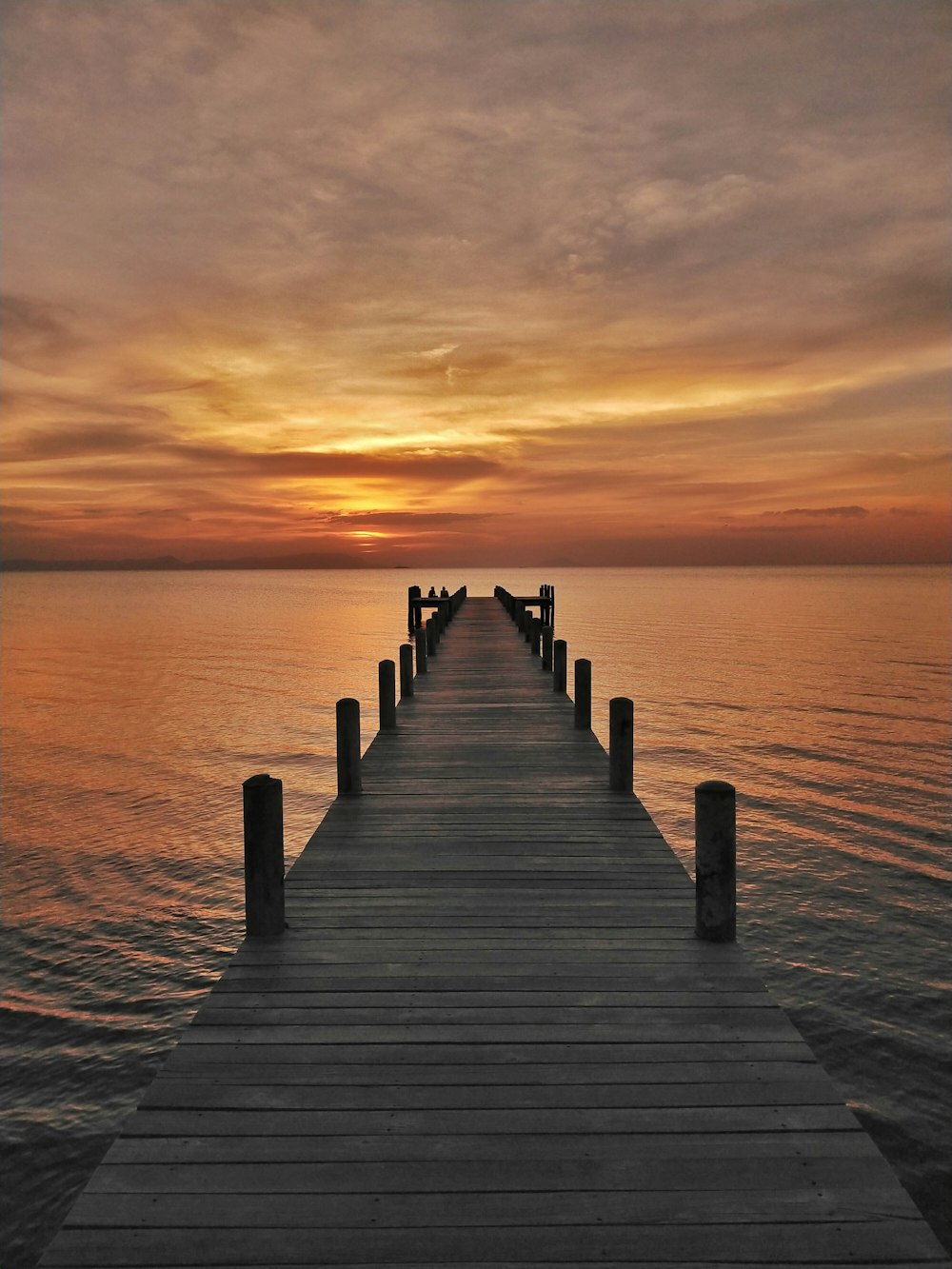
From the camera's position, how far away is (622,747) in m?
9.48

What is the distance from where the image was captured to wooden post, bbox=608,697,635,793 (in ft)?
30.9

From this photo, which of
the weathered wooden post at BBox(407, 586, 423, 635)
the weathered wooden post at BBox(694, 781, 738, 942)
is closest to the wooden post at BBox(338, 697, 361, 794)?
the weathered wooden post at BBox(694, 781, 738, 942)

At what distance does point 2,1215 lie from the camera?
680 cm

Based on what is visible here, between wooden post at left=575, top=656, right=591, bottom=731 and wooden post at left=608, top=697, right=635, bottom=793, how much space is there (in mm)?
3441

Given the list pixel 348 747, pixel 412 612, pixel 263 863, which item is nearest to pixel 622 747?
pixel 348 747

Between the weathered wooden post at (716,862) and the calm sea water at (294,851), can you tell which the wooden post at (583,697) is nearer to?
the calm sea water at (294,851)

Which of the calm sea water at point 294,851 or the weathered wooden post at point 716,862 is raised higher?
the weathered wooden post at point 716,862

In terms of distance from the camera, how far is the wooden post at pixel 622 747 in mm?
9406

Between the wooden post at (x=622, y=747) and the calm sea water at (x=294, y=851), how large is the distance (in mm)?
3344

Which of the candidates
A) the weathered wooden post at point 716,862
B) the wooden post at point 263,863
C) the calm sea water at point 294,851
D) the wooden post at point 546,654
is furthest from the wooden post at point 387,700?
the weathered wooden post at point 716,862

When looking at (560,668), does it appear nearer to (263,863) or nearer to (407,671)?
(407,671)

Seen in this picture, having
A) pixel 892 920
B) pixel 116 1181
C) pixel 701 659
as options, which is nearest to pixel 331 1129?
pixel 116 1181

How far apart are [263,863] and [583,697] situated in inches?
320

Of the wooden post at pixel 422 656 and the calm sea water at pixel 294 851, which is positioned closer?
the calm sea water at pixel 294 851
